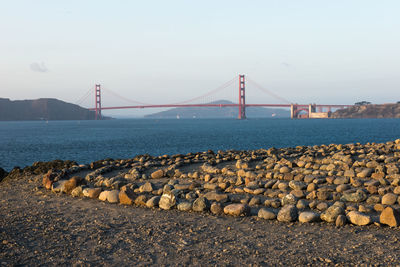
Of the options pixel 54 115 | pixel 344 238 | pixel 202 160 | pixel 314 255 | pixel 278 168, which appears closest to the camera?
pixel 314 255

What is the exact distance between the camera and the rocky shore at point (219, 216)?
16.9ft

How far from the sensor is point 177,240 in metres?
5.78

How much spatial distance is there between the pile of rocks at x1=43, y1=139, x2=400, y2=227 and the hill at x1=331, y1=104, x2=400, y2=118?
168 m

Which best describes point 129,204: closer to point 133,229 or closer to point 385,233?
point 133,229

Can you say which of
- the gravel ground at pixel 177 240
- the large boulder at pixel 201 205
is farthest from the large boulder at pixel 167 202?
the large boulder at pixel 201 205

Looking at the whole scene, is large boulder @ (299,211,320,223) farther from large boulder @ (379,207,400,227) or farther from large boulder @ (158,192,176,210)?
large boulder @ (158,192,176,210)

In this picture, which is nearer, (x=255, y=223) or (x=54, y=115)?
(x=255, y=223)

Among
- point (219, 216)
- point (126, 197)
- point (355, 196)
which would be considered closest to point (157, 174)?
point (126, 197)

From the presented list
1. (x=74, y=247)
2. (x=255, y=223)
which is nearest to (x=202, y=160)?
(x=255, y=223)

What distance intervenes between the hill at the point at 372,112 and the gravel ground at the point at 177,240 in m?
173

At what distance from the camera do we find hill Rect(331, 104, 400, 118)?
16502cm

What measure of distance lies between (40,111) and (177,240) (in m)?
204

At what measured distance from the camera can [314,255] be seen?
16.3 ft

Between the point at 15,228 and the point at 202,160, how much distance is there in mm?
7419
